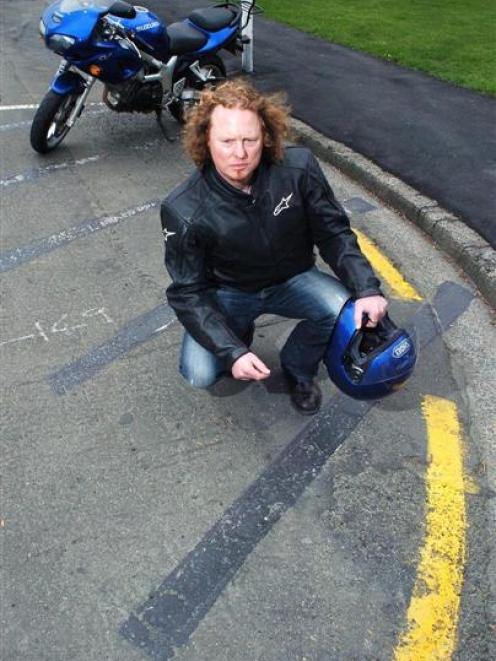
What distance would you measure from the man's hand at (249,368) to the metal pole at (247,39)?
5.40 metres

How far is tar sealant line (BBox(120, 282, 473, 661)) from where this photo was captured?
222 cm

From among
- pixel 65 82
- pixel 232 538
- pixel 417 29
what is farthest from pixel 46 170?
pixel 417 29

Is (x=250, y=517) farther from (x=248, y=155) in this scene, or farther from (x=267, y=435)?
(x=248, y=155)

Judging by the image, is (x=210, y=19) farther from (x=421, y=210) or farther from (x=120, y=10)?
(x=421, y=210)

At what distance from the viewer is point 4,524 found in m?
2.58

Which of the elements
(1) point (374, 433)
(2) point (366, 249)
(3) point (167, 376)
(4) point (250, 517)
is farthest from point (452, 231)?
(4) point (250, 517)

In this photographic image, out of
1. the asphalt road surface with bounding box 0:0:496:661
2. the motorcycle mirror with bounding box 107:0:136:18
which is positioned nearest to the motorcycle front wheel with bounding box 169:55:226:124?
the motorcycle mirror with bounding box 107:0:136:18

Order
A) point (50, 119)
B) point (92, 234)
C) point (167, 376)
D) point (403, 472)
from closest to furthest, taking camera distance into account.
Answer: point (403, 472) → point (167, 376) → point (92, 234) → point (50, 119)

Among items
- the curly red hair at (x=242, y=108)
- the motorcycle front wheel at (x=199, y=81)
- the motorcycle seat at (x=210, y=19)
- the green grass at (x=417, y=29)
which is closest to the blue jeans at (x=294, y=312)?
the curly red hair at (x=242, y=108)

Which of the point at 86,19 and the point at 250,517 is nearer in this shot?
the point at 250,517

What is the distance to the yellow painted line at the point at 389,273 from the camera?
395 centimetres

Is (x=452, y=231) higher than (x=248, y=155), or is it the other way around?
(x=248, y=155)

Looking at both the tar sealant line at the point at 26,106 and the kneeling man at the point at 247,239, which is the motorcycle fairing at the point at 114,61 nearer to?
the tar sealant line at the point at 26,106

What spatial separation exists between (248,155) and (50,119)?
12.0 ft
